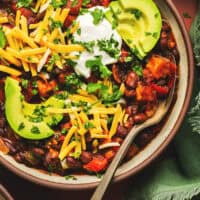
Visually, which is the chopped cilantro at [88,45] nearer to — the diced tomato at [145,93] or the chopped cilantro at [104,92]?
the chopped cilantro at [104,92]

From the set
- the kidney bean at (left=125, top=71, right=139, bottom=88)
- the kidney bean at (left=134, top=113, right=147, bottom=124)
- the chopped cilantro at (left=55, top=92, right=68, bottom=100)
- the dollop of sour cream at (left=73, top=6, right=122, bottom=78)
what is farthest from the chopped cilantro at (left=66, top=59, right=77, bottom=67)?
the kidney bean at (left=134, top=113, right=147, bottom=124)

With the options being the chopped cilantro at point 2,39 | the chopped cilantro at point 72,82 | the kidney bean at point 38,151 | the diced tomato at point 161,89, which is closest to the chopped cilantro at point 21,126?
the kidney bean at point 38,151

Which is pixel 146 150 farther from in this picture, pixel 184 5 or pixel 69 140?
pixel 184 5

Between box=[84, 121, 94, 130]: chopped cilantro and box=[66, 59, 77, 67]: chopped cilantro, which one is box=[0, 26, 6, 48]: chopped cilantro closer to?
box=[66, 59, 77, 67]: chopped cilantro

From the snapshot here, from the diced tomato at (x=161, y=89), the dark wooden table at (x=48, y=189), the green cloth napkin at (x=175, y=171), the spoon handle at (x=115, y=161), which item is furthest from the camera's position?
the dark wooden table at (x=48, y=189)

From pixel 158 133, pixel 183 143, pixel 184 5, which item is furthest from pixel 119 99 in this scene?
pixel 184 5

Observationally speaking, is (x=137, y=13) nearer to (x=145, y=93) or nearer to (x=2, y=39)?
(x=145, y=93)
